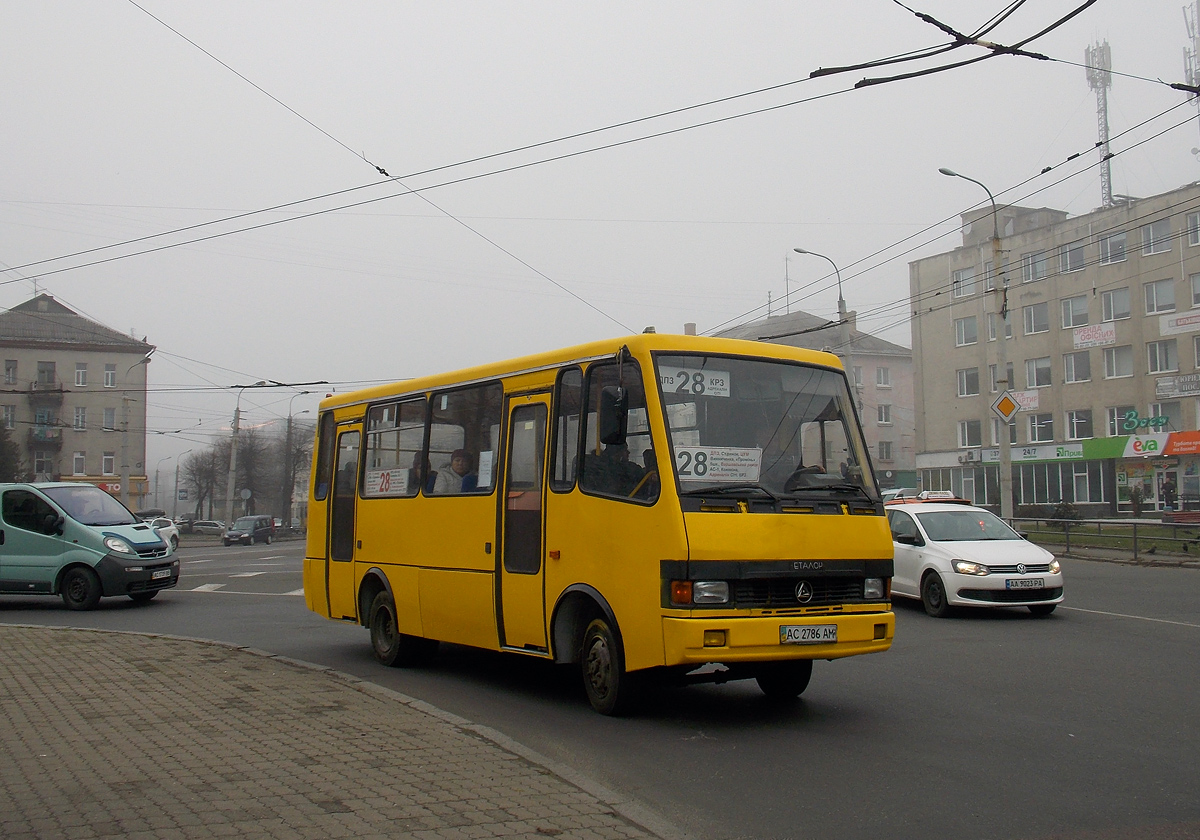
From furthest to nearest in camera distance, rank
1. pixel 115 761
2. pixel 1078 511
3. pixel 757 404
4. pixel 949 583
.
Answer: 1. pixel 1078 511
2. pixel 949 583
3. pixel 757 404
4. pixel 115 761

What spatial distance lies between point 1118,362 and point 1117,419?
9.54ft

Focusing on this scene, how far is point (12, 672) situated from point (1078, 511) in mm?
53500

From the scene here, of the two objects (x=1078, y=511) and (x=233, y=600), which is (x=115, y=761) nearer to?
(x=233, y=600)

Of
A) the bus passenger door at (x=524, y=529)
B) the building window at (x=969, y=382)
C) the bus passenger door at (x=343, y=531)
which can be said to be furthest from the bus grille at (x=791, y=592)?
the building window at (x=969, y=382)

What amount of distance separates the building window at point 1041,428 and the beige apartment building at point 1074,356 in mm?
64

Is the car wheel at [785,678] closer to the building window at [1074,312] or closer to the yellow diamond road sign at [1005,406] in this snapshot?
the yellow diamond road sign at [1005,406]

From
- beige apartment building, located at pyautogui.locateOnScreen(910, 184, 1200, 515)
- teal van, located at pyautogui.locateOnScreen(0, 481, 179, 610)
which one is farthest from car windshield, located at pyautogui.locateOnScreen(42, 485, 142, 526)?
beige apartment building, located at pyautogui.locateOnScreen(910, 184, 1200, 515)

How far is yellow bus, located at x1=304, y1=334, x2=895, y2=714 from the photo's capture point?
24.7ft

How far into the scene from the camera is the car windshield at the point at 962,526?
1547 cm

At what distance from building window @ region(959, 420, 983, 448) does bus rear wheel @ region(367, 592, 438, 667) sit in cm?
5882

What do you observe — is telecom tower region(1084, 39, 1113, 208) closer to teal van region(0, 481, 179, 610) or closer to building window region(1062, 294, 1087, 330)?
building window region(1062, 294, 1087, 330)

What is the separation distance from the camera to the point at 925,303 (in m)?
68.2

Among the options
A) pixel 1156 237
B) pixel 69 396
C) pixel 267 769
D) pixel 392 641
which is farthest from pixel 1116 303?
pixel 69 396

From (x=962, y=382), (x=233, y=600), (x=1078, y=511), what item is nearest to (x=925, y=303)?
(x=962, y=382)
